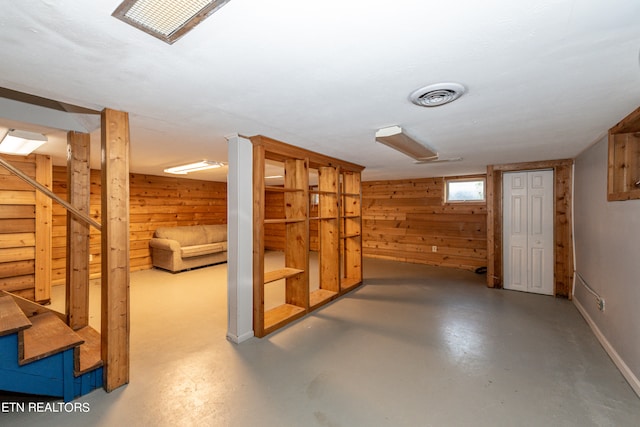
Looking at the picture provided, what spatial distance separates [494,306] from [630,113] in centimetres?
252

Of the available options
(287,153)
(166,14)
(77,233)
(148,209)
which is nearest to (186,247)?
(148,209)

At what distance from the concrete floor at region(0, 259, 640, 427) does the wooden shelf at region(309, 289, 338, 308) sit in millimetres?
127

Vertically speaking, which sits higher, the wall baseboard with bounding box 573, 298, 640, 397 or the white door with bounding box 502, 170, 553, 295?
the white door with bounding box 502, 170, 553, 295

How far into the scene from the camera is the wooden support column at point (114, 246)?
6.13ft

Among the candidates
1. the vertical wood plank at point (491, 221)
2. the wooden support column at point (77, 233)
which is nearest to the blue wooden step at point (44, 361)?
the wooden support column at point (77, 233)

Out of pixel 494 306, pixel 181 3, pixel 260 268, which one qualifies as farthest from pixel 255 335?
pixel 494 306

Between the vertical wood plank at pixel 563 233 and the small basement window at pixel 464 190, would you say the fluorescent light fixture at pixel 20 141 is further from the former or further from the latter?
the small basement window at pixel 464 190

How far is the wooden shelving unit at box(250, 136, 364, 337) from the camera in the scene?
268 centimetres

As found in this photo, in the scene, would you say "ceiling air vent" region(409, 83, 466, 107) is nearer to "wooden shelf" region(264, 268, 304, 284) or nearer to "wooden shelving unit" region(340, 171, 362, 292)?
"wooden shelf" region(264, 268, 304, 284)

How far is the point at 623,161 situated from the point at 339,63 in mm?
2688

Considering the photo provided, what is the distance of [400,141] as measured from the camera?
2477 millimetres

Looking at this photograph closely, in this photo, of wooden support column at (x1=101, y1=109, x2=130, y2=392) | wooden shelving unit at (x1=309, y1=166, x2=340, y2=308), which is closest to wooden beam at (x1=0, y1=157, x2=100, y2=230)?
wooden support column at (x1=101, y1=109, x2=130, y2=392)

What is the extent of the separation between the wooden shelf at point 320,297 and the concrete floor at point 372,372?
13 centimetres

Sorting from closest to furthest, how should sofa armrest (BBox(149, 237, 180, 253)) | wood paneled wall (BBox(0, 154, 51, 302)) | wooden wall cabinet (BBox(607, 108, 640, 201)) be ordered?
wooden wall cabinet (BBox(607, 108, 640, 201)) → wood paneled wall (BBox(0, 154, 51, 302)) → sofa armrest (BBox(149, 237, 180, 253))
